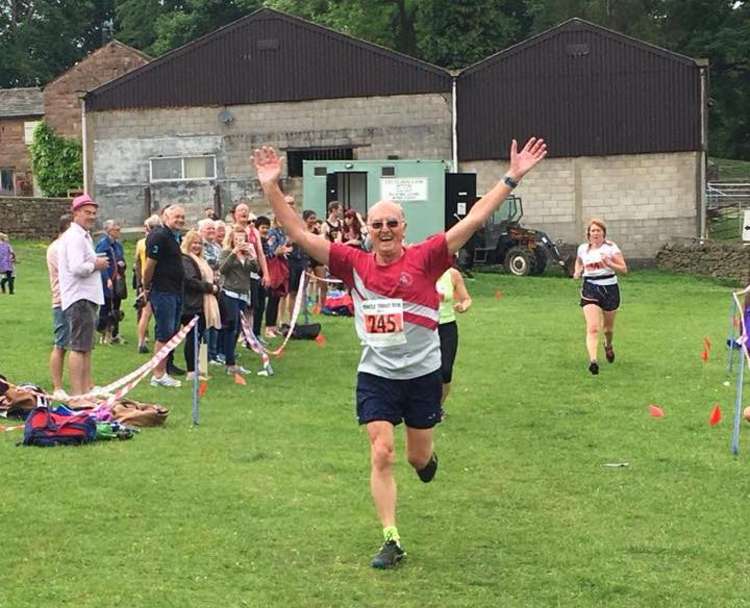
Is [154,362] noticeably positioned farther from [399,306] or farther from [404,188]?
[404,188]

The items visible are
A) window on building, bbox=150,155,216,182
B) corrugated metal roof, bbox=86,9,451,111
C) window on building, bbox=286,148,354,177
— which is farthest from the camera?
window on building, bbox=150,155,216,182

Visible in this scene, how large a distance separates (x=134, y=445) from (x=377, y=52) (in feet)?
98.2

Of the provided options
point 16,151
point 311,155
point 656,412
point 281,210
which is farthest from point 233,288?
point 16,151

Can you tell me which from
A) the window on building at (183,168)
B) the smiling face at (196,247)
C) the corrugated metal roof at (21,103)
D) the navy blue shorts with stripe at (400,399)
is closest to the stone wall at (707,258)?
the window on building at (183,168)

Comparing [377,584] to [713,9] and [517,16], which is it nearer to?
[713,9]

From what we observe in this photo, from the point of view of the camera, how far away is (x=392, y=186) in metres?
31.8

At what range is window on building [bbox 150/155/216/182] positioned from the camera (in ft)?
132

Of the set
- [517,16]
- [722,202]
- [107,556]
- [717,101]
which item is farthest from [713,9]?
[107,556]

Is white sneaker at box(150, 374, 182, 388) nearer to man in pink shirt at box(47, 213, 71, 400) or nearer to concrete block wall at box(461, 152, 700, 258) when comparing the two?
man in pink shirt at box(47, 213, 71, 400)

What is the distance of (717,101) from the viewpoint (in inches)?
2458

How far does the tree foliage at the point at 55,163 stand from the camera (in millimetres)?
54562

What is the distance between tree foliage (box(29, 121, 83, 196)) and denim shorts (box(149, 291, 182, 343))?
4220 cm

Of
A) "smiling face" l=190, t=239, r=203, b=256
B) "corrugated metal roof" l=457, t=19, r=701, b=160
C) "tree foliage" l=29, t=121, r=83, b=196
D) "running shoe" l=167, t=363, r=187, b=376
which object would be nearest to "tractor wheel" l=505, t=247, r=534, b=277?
"corrugated metal roof" l=457, t=19, r=701, b=160

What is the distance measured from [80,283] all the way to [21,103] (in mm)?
55393
